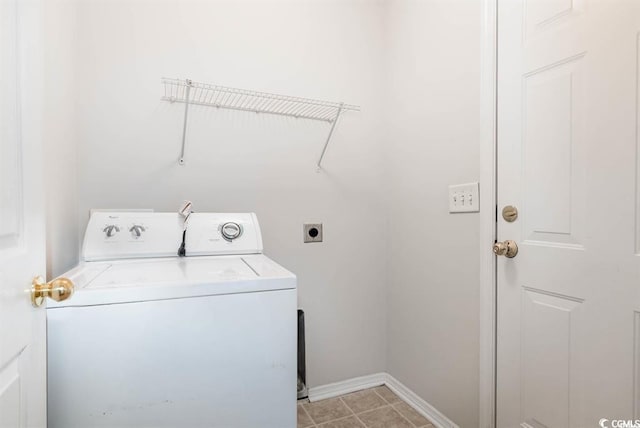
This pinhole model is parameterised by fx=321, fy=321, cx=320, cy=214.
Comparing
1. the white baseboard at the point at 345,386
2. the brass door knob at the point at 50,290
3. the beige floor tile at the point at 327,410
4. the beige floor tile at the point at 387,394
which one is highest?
the brass door knob at the point at 50,290

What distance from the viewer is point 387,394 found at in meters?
1.93

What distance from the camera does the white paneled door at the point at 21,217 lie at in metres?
0.61

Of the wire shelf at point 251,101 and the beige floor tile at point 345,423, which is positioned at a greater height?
the wire shelf at point 251,101

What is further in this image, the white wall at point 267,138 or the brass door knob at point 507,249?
the white wall at point 267,138

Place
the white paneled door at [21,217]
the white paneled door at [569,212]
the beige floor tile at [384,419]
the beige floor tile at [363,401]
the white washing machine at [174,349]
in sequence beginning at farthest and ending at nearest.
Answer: the beige floor tile at [363,401], the beige floor tile at [384,419], the white paneled door at [569,212], the white washing machine at [174,349], the white paneled door at [21,217]

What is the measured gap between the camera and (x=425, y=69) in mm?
1724

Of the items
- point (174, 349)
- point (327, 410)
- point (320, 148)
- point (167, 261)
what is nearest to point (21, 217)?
point (174, 349)

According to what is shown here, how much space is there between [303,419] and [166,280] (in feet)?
4.08

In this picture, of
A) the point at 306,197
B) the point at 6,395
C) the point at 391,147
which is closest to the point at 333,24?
the point at 391,147

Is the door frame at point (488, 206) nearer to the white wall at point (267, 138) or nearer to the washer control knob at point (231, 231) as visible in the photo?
the white wall at point (267, 138)

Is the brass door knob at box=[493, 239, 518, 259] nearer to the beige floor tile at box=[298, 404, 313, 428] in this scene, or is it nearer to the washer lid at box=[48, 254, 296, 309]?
the washer lid at box=[48, 254, 296, 309]

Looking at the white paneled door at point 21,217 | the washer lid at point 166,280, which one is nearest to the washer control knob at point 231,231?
the washer lid at point 166,280

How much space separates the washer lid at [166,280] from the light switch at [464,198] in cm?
91

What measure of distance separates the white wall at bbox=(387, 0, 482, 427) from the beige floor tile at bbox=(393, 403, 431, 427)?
0.10 metres
